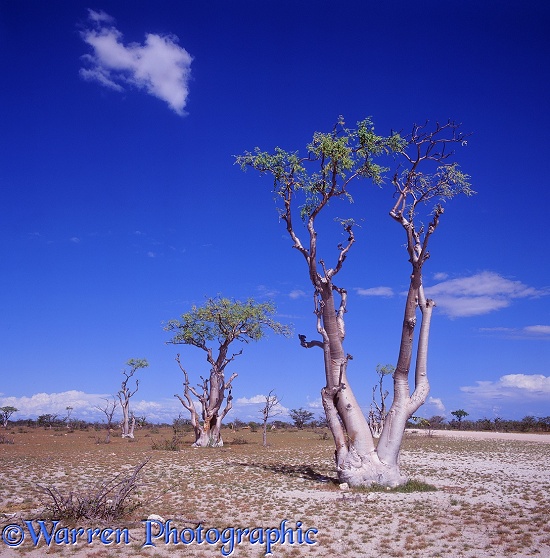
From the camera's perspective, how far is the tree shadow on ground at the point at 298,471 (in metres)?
16.8

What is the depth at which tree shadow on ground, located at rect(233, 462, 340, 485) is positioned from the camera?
16.8m

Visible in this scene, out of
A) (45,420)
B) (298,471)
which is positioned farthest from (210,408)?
(45,420)

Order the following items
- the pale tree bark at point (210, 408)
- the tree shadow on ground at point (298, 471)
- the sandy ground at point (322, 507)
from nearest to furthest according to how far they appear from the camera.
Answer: the sandy ground at point (322, 507), the tree shadow on ground at point (298, 471), the pale tree bark at point (210, 408)

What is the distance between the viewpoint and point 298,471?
19.4m

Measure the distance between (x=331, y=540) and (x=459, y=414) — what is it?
8175 cm

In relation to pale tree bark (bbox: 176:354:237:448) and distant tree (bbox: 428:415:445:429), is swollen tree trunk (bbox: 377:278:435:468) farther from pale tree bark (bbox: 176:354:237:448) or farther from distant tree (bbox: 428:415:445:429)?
distant tree (bbox: 428:415:445:429)

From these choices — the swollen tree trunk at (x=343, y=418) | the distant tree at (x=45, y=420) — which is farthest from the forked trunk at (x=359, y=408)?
the distant tree at (x=45, y=420)

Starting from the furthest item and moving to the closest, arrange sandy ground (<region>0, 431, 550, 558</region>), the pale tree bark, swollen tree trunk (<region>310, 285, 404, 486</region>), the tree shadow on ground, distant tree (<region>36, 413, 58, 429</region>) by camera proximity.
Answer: distant tree (<region>36, 413, 58, 429</region>), the pale tree bark, the tree shadow on ground, swollen tree trunk (<region>310, 285, 404, 486</region>), sandy ground (<region>0, 431, 550, 558</region>)

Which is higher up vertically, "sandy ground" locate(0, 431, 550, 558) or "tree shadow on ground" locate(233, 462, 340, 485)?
"tree shadow on ground" locate(233, 462, 340, 485)

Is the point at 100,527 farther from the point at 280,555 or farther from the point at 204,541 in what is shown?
the point at 280,555

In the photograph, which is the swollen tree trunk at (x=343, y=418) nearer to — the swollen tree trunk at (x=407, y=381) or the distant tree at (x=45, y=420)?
the swollen tree trunk at (x=407, y=381)

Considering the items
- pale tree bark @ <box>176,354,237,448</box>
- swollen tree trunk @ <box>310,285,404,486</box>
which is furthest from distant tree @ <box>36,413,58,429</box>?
swollen tree trunk @ <box>310,285,404,486</box>

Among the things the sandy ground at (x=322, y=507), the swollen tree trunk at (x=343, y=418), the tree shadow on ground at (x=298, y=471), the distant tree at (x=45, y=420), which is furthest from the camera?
the distant tree at (x=45, y=420)

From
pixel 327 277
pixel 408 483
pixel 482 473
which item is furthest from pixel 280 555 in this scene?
pixel 482 473
